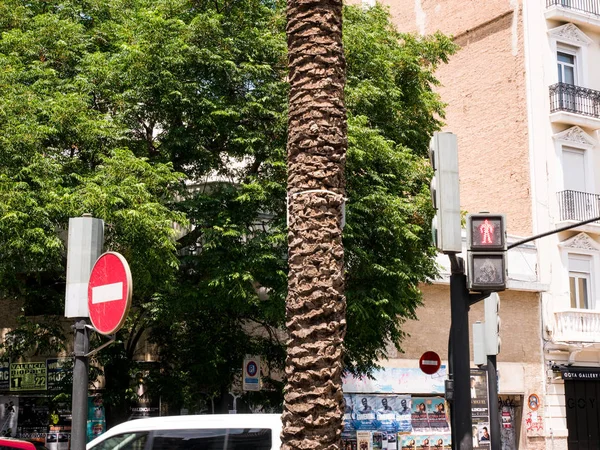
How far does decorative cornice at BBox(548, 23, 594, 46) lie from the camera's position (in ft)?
94.7

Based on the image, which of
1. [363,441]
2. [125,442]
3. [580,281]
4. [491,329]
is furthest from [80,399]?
[580,281]

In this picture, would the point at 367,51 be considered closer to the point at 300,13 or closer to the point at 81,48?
the point at 81,48

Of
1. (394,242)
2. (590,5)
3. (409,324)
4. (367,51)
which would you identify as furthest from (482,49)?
(394,242)

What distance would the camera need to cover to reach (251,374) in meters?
17.1

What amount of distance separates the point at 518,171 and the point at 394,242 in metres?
13.1

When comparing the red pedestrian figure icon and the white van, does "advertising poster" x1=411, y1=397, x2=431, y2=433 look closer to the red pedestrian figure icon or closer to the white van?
the white van

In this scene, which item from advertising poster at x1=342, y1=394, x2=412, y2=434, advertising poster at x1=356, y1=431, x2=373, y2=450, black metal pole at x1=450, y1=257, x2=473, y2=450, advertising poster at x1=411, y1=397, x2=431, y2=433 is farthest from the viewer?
advertising poster at x1=411, y1=397, x2=431, y2=433

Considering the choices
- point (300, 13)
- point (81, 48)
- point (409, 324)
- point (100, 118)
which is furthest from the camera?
point (409, 324)

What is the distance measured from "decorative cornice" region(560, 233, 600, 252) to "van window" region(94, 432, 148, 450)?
2105 cm

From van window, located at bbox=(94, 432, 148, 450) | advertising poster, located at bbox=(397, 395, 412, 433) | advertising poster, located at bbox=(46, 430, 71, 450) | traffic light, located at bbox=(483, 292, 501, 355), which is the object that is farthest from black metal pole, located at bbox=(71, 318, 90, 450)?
advertising poster, located at bbox=(397, 395, 412, 433)

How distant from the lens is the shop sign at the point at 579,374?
27.2 m

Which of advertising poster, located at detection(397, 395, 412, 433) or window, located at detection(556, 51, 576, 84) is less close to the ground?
window, located at detection(556, 51, 576, 84)

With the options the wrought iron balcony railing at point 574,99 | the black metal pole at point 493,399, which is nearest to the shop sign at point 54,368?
the black metal pole at point 493,399

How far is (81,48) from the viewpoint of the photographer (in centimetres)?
1689
